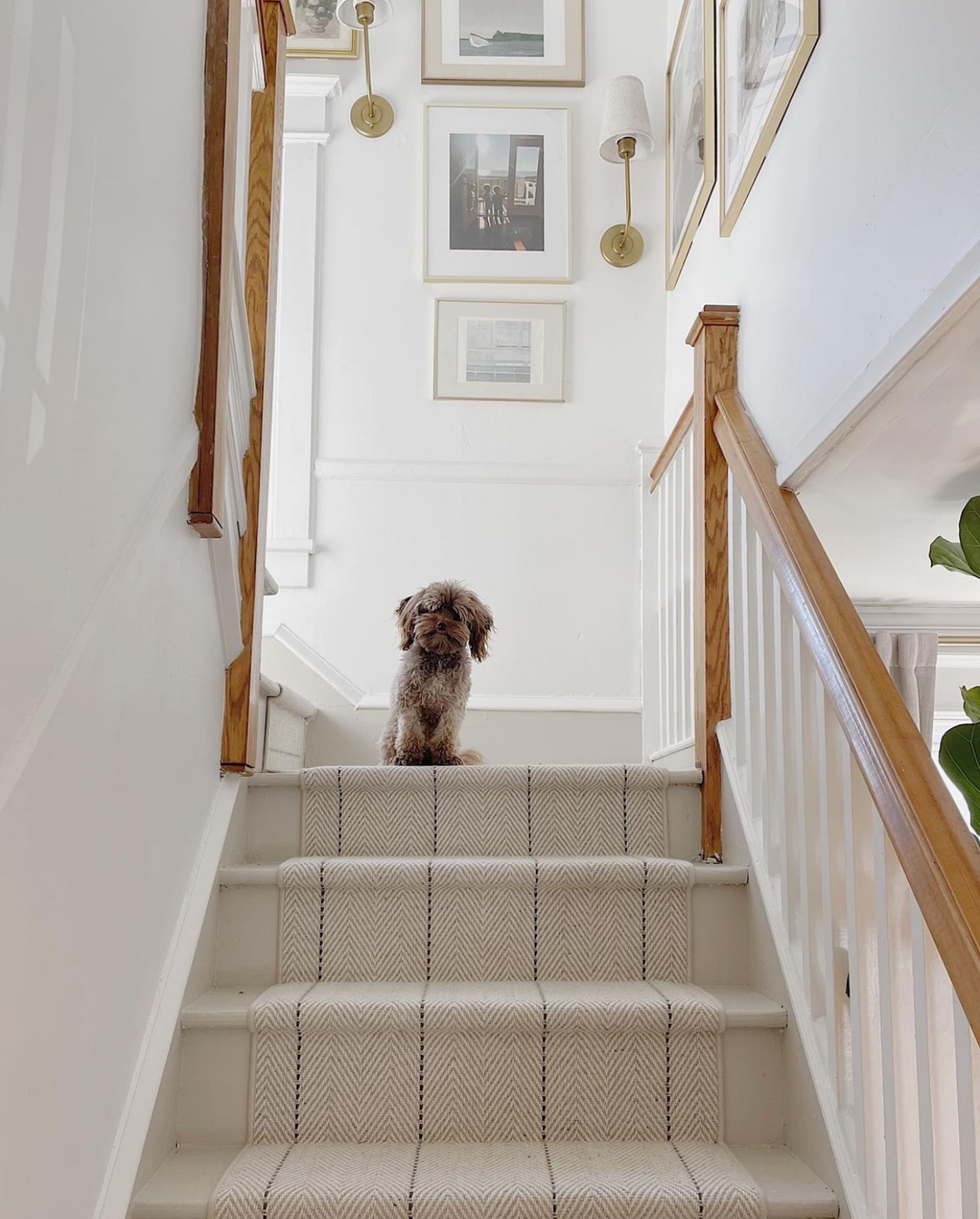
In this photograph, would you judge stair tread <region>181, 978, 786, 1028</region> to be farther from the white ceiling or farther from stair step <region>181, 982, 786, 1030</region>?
the white ceiling

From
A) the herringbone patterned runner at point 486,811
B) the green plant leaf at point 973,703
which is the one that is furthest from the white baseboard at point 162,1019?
the green plant leaf at point 973,703

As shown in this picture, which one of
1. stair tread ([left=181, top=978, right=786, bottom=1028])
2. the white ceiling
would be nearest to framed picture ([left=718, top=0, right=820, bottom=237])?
the white ceiling

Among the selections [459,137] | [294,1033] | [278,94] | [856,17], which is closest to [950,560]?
[856,17]

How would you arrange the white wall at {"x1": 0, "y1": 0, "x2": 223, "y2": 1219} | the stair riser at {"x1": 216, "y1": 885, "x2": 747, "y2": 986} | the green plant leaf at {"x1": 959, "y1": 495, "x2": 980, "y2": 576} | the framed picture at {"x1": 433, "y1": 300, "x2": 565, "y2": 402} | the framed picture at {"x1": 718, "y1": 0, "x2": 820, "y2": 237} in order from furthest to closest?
the framed picture at {"x1": 433, "y1": 300, "x2": 565, "y2": 402}
the framed picture at {"x1": 718, "y1": 0, "x2": 820, "y2": 237}
the stair riser at {"x1": 216, "y1": 885, "x2": 747, "y2": 986}
the green plant leaf at {"x1": 959, "y1": 495, "x2": 980, "y2": 576}
the white wall at {"x1": 0, "y1": 0, "x2": 223, "y2": 1219}

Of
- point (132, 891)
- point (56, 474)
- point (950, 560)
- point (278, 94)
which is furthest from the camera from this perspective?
point (278, 94)

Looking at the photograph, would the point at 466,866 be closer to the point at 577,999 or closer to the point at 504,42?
the point at 577,999

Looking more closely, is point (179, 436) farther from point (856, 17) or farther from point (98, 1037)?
point (856, 17)

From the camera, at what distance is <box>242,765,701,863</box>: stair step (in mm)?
2129

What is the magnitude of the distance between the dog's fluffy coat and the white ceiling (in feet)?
2.96

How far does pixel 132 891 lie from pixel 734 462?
1322mm

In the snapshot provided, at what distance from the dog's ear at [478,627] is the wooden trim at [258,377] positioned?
2.23 ft

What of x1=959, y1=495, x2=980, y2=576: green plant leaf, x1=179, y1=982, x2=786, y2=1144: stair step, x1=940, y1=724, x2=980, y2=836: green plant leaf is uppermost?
x1=959, y1=495, x2=980, y2=576: green plant leaf

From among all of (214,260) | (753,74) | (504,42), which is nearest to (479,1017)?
(214,260)

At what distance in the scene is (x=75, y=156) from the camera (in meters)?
1.27
